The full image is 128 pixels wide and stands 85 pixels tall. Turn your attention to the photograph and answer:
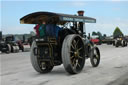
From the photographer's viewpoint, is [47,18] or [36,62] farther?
[47,18]

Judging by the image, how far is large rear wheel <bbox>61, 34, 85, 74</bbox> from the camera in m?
7.48

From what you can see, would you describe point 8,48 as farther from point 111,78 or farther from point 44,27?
point 111,78

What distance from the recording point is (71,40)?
25.3 feet

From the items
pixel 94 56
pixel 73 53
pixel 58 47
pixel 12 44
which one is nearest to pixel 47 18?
pixel 58 47

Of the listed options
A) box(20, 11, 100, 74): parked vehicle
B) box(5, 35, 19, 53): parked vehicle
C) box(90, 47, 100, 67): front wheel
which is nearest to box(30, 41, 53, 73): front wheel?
box(20, 11, 100, 74): parked vehicle

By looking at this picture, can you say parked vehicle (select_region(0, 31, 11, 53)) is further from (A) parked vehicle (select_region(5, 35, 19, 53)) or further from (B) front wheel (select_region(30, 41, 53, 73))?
(B) front wheel (select_region(30, 41, 53, 73))

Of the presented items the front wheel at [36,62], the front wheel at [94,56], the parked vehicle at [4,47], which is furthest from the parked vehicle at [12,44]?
the front wheel at [36,62]

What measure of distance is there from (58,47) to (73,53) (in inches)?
22.8

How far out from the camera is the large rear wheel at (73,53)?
748 cm

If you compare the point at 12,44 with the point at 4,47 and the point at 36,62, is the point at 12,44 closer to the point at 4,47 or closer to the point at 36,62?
the point at 4,47

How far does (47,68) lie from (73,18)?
7.29 feet

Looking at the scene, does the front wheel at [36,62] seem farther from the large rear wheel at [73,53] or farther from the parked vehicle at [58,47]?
the large rear wheel at [73,53]

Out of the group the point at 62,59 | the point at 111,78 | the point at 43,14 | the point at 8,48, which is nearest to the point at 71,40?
the point at 62,59

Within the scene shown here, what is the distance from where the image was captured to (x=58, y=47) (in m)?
8.13
